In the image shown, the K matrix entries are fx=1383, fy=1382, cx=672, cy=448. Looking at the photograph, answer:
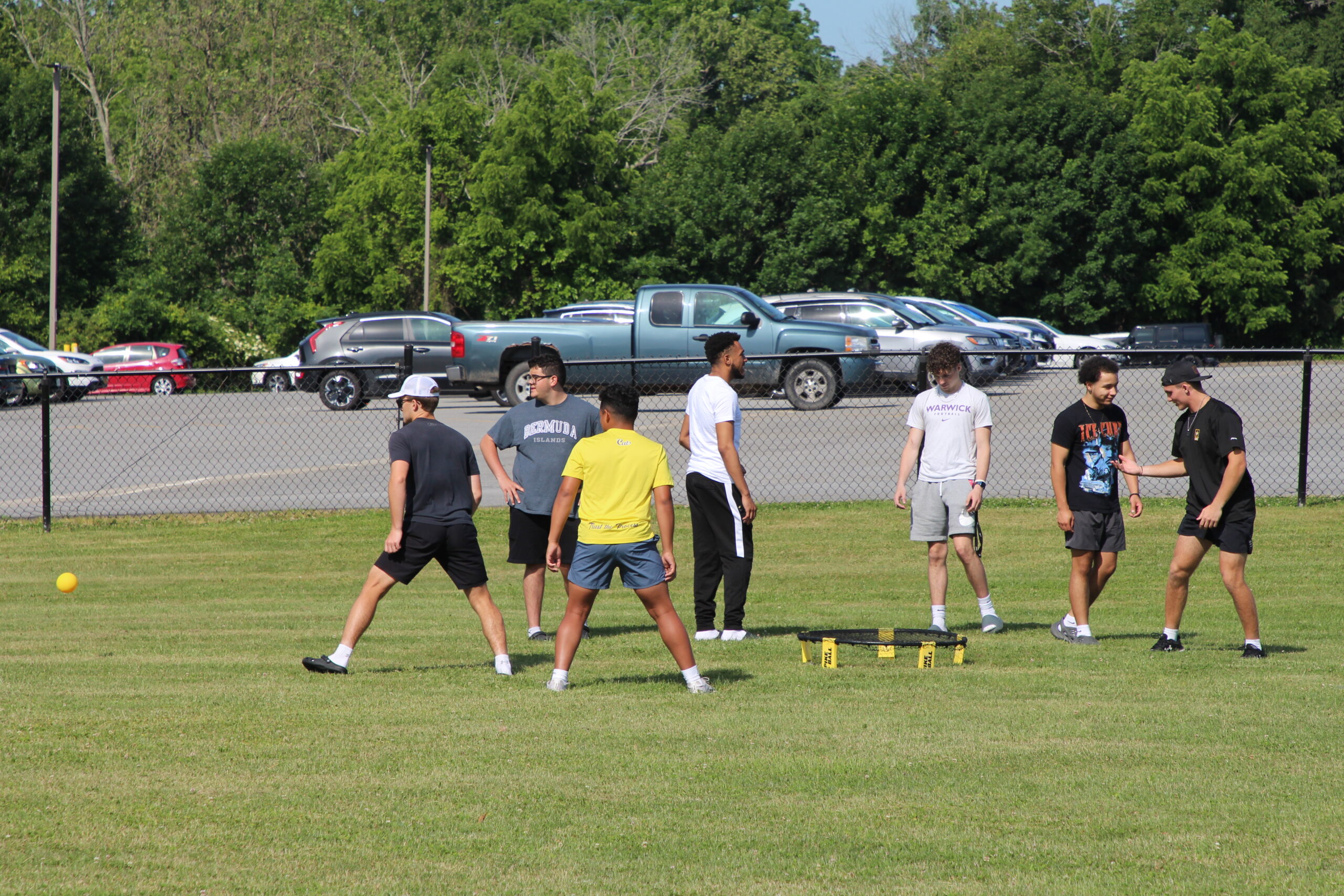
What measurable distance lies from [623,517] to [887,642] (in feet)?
5.97

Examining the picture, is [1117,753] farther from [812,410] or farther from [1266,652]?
[812,410]

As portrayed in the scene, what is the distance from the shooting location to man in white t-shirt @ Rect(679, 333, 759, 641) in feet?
28.4

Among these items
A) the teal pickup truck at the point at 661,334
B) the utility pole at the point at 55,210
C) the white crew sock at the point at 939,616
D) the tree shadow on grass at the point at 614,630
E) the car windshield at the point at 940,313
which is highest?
the utility pole at the point at 55,210

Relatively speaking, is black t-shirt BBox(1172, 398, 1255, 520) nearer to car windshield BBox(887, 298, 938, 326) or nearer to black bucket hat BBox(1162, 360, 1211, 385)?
black bucket hat BBox(1162, 360, 1211, 385)

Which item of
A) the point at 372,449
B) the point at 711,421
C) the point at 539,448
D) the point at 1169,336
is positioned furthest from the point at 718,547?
the point at 1169,336

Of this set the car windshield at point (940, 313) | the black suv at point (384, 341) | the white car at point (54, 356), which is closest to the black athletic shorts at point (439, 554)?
the black suv at point (384, 341)

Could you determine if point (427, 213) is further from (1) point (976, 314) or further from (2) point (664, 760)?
(2) point (664, 760)

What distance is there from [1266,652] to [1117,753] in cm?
306

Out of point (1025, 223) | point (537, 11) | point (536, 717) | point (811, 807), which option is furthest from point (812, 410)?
point (537, 11)

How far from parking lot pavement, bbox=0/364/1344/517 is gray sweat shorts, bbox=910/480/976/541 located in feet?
22.1

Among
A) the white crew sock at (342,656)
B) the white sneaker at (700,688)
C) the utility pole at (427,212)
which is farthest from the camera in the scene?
the utility pole at (427,212)

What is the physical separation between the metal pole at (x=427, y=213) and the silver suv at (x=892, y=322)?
1842cm

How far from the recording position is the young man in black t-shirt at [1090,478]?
8430 mm

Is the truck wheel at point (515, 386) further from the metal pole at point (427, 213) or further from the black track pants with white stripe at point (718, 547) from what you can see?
the metal pole at point (427, 213)
